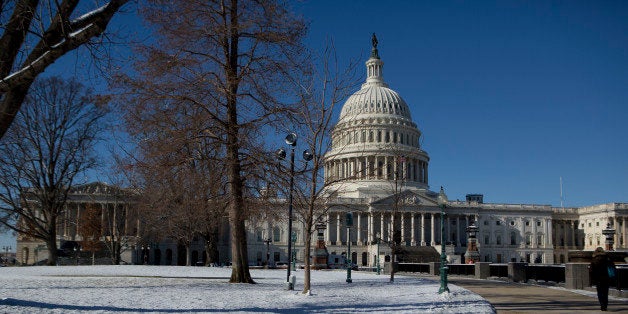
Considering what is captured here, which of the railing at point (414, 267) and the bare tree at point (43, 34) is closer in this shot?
the bare tree at point (43, 34)

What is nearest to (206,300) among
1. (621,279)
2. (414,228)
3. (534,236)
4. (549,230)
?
(621,279)

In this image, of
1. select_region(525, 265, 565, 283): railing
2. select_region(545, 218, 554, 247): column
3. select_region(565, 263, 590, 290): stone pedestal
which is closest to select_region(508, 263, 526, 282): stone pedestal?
select_region(525, 265, 565, 283): railing

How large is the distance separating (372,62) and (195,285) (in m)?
137

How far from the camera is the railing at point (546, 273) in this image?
3388 cm

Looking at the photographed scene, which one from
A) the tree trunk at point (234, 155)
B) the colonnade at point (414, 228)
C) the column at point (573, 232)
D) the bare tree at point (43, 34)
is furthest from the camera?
the column at point (573, 232)

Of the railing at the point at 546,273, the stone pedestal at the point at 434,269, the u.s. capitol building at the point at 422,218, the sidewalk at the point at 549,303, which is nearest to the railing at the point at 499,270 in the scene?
the railing at the point at 546,273

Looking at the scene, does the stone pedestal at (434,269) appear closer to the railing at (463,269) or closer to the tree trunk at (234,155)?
the railing at (463,269)

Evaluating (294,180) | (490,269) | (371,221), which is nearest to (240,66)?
(294,180)

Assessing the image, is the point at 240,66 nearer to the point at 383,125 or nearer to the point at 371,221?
the point at 371,221

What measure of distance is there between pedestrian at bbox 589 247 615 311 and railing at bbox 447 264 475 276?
29.7 meters

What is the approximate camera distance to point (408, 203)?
129625mm

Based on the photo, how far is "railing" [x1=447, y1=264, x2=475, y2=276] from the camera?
49.4 meters

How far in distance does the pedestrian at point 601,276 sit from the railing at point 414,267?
117ft

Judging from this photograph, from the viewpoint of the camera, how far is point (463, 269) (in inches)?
2015
